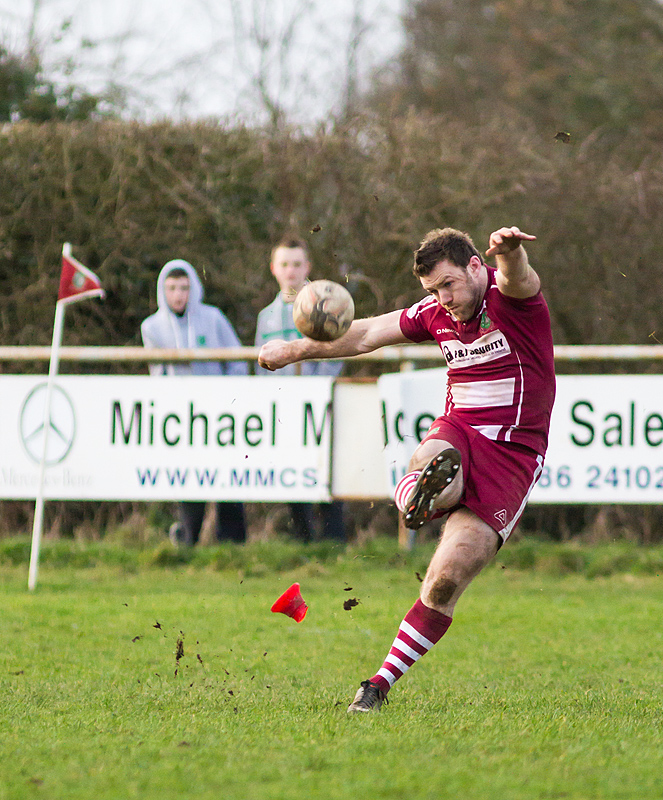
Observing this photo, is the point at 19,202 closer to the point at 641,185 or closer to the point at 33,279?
the point at 33,279

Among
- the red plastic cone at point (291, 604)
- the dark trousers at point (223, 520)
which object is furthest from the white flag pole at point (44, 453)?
the red plastic cone at point (291, 604)

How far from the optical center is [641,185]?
11.5 meters

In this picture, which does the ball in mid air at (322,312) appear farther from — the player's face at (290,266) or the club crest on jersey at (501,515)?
the player's face at (290,266)

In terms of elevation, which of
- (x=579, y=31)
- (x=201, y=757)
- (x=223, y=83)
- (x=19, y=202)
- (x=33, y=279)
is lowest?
(x=201, y=757)

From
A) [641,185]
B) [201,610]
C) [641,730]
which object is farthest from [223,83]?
[641,730]

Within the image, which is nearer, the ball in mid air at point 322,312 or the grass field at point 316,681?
the grass field at point 316,681

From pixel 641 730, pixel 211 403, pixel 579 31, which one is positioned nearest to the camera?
pixel 641 730

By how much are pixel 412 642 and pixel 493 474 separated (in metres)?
0.87

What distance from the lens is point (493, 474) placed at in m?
5.46

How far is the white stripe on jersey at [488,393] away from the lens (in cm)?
557

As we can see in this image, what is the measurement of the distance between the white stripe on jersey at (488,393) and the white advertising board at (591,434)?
4.03 meters

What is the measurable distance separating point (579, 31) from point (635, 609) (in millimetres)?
22919

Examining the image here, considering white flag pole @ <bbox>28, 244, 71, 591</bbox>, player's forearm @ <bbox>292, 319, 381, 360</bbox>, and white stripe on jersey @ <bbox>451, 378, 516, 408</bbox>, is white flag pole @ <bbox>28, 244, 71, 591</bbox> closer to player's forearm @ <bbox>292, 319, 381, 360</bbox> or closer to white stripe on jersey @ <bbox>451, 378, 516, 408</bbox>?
player's forearm @ <bbox>292, 319, 381, 360</bbox>

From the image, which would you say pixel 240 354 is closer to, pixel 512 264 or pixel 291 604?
pixel 291 604
